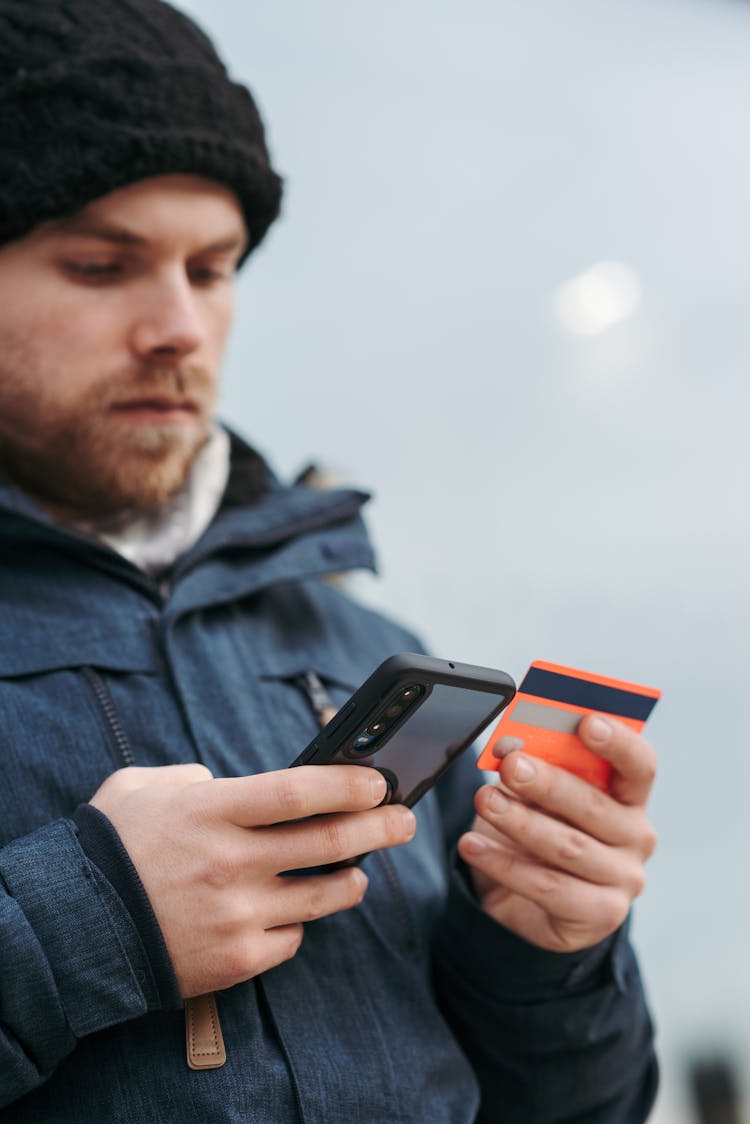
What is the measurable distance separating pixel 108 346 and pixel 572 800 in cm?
65

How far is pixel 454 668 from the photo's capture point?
672mm

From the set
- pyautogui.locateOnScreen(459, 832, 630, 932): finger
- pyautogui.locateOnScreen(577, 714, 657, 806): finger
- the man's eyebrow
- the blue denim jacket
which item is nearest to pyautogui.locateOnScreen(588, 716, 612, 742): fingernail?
pyautogui.locateOnScreen(577, 714, 657, 806): finger

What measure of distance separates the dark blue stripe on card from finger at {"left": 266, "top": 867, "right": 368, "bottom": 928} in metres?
0.19

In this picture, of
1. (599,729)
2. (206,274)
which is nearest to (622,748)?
(599,729)

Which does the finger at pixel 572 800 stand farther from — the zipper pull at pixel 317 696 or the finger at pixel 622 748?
the zipper pull at pixel 317 696

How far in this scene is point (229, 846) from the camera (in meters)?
0.67

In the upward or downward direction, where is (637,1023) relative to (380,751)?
downward

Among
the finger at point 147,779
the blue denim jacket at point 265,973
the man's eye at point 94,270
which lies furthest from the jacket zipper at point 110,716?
the man's eye at point 94,270

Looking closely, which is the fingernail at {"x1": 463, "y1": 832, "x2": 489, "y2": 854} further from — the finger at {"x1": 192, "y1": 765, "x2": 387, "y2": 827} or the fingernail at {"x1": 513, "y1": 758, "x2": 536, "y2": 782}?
the finger at {"x1": 192, "y1": 765, "x2": 387, "y2": 827}

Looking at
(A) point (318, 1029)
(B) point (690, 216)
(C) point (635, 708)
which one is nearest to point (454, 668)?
(C) point (635, 708)

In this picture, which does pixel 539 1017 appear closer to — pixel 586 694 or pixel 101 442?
pixel 586 694

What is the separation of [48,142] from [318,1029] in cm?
88

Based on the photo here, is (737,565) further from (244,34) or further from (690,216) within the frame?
(244,34)

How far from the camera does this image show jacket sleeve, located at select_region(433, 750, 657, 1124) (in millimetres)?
935
